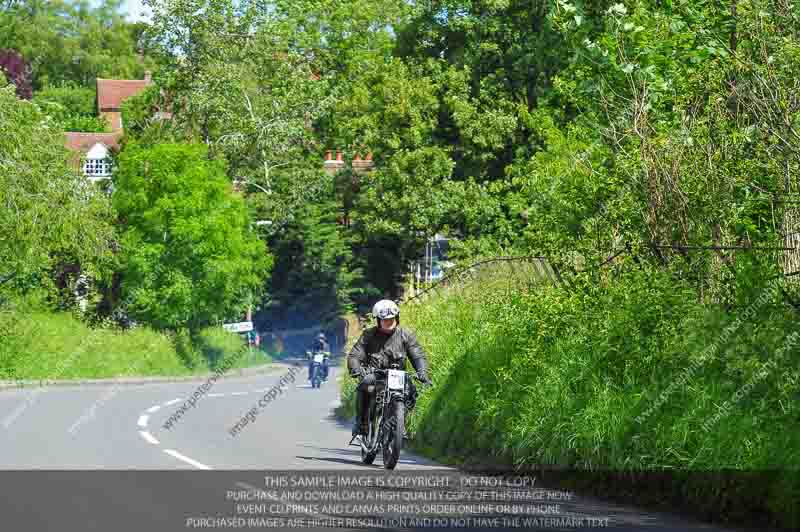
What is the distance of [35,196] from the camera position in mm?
40938

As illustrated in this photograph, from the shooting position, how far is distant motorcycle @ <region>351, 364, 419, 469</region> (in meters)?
16.0

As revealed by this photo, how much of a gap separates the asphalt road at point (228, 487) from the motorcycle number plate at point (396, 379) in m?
0.93

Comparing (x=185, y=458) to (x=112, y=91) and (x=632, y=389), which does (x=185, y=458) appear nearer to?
(x=632, y=389)

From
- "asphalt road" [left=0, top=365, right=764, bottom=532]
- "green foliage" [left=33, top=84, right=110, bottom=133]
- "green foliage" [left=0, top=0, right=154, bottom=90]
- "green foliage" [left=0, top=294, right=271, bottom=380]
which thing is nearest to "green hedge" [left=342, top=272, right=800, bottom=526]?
"asphalt road" [left=0, top=365, right=764, bottom=532]

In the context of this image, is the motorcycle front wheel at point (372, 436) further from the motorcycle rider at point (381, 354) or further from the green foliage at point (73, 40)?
the green foliage at point (73, 40)

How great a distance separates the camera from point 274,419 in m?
30.2

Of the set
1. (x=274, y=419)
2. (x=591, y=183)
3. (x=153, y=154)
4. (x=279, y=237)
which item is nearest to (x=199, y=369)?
(x=153, y=154)

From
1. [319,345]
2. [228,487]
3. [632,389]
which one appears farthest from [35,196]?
[632,389]

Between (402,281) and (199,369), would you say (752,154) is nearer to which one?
(199,369)

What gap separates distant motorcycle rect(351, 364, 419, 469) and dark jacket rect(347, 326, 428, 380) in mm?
134

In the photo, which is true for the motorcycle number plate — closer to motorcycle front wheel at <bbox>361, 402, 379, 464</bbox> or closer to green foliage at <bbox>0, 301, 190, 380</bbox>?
motorcycle front wheel at <bbox>361, 402, 379, 464</bbox>

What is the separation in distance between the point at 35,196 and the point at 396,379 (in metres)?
26.9

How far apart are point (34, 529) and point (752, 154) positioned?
892 centimetres

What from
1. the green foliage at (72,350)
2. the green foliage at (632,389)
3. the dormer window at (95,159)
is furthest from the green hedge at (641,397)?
the dormer window at (95,159)
